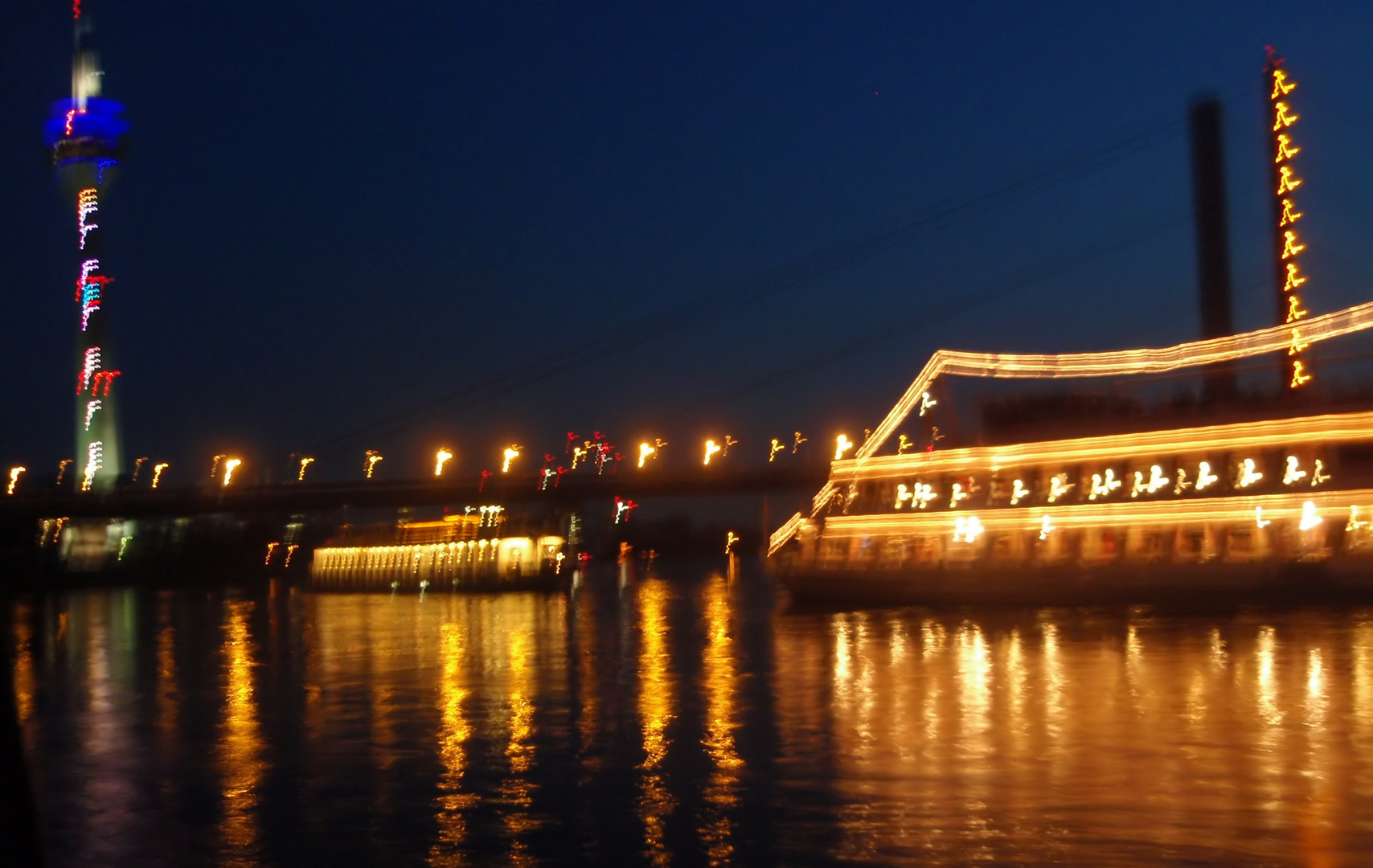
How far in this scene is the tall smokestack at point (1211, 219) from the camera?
4497 cm

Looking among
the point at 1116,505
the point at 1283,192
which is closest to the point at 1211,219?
the point at 1283,192

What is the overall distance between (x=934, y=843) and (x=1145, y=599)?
21.2 metres

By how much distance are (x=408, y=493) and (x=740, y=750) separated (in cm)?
5658

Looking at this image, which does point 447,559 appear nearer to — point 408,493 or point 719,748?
point 408,493

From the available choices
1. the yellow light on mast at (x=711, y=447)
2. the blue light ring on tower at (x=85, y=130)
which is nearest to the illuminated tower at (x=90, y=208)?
the blue light ring on tower at (x=85, y=130)

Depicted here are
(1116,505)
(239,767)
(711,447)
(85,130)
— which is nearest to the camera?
(239,767)

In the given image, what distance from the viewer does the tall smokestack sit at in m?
45.0

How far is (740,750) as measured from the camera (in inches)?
492

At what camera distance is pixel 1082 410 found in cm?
3588

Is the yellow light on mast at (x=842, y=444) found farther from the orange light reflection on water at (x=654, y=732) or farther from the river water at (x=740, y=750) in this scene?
the river water at (x=740, y=750)

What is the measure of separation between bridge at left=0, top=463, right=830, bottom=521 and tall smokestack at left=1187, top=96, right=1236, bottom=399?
20.0 metres

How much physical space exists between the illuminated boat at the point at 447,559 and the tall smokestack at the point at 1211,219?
75.5 ft

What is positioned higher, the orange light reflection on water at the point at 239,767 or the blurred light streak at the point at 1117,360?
the blurred light streak at the point at 1117,360

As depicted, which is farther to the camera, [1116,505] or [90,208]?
[90,208]
